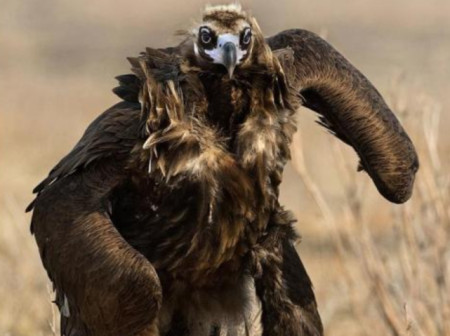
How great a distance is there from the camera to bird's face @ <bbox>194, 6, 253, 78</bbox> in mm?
5895

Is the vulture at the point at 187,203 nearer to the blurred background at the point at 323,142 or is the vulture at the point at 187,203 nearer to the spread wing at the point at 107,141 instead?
the spread wing at the point at 107,141

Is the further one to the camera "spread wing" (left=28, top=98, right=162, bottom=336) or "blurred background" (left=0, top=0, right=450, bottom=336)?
"blurred background" (left=0, top=0, right=450, bottom=336)

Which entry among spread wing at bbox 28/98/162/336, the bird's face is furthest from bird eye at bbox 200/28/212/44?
spread wing at bbox 28/98/162/336

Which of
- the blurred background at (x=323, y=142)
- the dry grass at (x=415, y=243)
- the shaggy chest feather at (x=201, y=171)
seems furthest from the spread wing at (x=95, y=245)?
the dry grass at (x=415, y=243)

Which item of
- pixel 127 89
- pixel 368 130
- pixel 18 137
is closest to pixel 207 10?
pixel 127 89

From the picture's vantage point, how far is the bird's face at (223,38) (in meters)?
5.89

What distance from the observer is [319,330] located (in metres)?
6.41

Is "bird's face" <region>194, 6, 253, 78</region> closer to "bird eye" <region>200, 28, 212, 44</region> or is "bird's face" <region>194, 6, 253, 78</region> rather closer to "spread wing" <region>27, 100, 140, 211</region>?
"bird eye" <region>200, 28, 212, 44</region>

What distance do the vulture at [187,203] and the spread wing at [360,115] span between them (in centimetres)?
24

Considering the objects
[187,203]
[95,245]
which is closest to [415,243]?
[187,203]

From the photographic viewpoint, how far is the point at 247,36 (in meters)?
6.02

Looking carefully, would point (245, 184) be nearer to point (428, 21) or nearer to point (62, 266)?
point (62, 266)

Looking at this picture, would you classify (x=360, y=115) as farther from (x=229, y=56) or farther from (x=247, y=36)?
(x=229, y=56)

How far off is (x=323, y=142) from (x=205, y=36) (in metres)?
12.7
